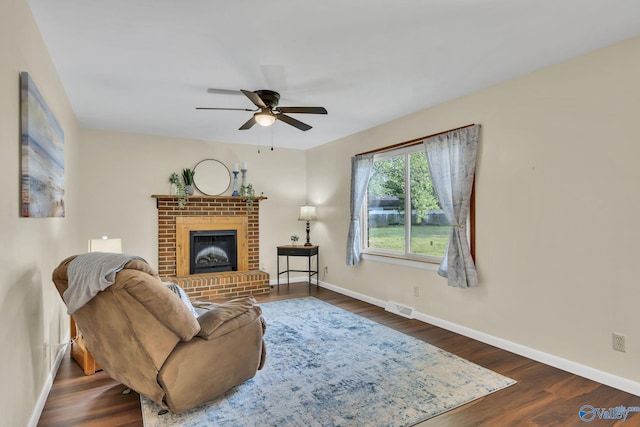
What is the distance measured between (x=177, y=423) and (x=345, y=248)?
3677mm

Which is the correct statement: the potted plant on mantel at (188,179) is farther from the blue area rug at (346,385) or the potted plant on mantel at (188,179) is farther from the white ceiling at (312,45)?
the blue area rug at (346,385)

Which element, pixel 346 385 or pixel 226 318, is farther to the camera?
pixel 346 385

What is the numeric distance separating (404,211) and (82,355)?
3618 mm

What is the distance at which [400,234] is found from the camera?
15.0 ft

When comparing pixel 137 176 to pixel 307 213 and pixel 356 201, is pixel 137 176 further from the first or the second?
pixel 356 201

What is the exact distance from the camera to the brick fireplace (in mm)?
5289

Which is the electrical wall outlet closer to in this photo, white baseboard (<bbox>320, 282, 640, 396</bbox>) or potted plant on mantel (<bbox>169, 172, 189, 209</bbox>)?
white baseboard (<bbox>320, 282, 640, 396</bbox>)

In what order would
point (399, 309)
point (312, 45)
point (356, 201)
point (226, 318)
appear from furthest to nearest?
point (356, 201) < point (399, 309) < point (312, 45) < point (226, 318)

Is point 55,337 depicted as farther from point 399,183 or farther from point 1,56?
point 399,183

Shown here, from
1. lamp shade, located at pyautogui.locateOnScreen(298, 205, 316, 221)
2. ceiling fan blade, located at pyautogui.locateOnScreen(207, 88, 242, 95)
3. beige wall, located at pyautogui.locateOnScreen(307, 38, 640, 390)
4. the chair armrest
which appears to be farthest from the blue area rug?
lamp shade, located at pyautogui.locateOnScreen(298, 205, 316, 221)

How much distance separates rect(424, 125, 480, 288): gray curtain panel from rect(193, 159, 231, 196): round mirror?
11.4ft

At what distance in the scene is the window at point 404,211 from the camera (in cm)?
407

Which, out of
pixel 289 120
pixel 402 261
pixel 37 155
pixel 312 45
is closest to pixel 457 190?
pixel 402 261

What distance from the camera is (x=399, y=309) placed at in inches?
171
